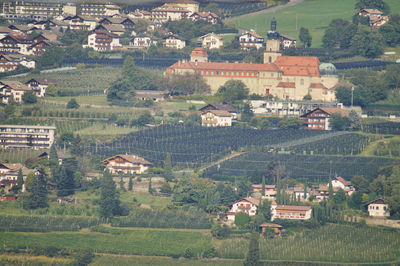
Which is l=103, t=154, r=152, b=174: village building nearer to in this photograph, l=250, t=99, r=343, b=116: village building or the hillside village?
the hillside village

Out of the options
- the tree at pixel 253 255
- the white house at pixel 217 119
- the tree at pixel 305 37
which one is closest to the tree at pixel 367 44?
the tree at pixel 305 37

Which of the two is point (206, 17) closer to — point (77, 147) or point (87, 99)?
point (87, 99)

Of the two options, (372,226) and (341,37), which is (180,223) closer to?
(372,226)

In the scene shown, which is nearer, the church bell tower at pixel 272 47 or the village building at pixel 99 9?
the church bell tower at pixel 272 47

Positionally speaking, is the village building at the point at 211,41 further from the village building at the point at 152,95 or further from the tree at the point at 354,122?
the tree at the point at 354,122

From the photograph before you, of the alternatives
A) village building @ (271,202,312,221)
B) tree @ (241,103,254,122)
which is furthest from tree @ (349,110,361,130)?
village building @ (271,202,312,221)

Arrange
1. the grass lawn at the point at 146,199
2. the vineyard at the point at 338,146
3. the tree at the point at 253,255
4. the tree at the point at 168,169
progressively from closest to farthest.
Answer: the tree at the point at 253,255 < the grass lawn at the point at 146,199 < the tree at the point at 168,169 < the vineyard at the point at 338,146
